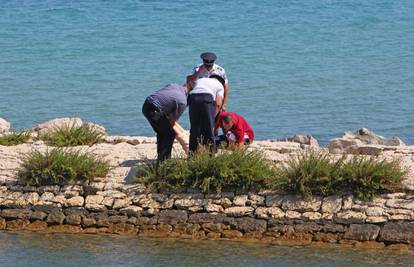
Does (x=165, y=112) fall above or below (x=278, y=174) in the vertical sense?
above

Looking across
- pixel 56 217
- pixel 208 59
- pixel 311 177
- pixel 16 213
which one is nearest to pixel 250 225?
pixel 311 177

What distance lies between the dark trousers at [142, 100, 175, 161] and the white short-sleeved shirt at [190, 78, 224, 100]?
0.52 metres

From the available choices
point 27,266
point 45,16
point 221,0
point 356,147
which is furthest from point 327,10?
point 27,266

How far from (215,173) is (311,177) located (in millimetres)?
1210

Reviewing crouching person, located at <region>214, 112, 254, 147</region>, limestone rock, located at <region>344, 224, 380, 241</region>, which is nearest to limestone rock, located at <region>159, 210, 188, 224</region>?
crouching person, located at <region>214, 112, 254, 147</region>

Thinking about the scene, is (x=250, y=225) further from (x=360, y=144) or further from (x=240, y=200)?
Answer: (x=360, y=144)

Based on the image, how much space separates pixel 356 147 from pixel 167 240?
3522 millimetres

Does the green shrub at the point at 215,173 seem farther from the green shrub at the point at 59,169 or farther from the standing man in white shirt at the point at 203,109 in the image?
the green shrub at the point at 59,169

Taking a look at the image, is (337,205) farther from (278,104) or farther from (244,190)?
(278,104)

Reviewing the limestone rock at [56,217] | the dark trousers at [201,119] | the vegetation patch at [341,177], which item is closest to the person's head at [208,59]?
the dark trousers at [201,119]

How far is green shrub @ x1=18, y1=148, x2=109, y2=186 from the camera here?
15727mm

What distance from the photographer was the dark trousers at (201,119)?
15500 mm

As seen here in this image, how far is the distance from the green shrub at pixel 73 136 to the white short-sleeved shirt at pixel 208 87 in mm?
2578

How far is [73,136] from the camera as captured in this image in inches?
695
